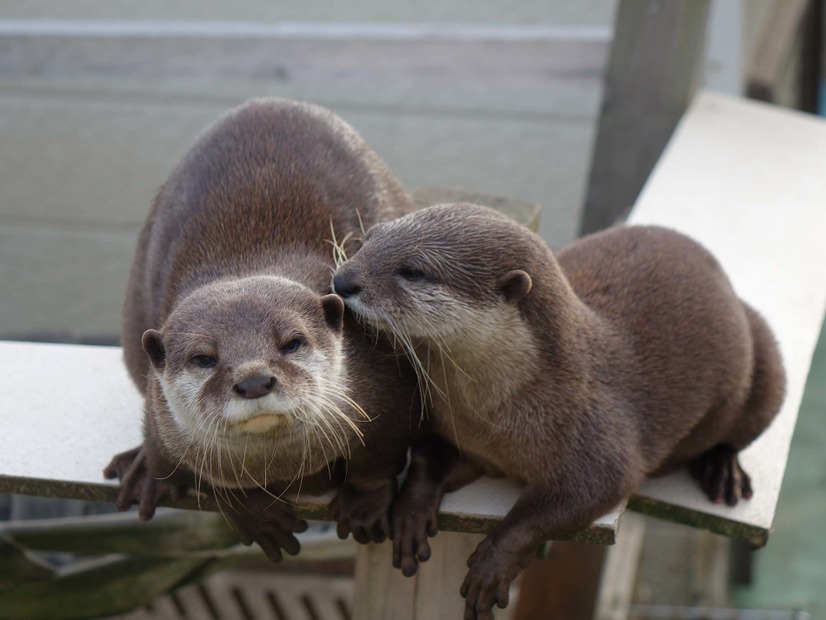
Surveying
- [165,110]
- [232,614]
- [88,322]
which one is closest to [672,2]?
[232,614]

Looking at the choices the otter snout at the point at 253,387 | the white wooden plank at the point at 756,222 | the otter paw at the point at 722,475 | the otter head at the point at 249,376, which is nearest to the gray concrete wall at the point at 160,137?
the white wooden plank at the point at 756,222

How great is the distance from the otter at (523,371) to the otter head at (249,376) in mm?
106

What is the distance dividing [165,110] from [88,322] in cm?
133

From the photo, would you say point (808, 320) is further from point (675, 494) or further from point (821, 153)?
point (821, 153)

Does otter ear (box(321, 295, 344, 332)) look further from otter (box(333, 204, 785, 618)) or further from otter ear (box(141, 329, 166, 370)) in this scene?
otter ear (box(141, 329, 166, 370))

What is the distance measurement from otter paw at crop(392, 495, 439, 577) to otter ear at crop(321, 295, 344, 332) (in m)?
0.35

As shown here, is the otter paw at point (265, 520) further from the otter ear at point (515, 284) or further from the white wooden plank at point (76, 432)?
the otter ear at point (515, 284)

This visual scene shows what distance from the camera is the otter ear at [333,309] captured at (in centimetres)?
183

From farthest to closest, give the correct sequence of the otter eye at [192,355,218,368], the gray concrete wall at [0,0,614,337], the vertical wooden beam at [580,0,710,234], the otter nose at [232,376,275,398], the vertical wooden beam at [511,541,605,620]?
the gray concrete wall at [0,0,614,337], the vertical wooden beam at [511,541,605,620], the vertical wooden beam at [580,0,710,234], the otter eye at [192,355,218,368], the otter nose at [232,376,275,398]

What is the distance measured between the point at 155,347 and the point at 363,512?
18.6 inches

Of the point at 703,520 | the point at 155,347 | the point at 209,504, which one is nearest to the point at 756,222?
the point at 703,520

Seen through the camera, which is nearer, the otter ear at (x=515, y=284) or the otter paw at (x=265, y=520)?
the otter ear at (x=515, y=284)

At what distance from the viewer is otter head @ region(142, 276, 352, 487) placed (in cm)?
165

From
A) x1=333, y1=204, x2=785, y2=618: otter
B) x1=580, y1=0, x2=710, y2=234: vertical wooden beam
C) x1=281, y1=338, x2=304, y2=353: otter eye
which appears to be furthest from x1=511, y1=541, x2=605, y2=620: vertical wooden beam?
x1=281, y1=338, x2=304, y2=353: otter eye
